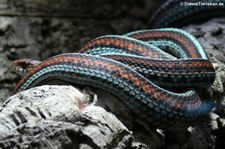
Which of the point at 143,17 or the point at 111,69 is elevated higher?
the point at 143,17

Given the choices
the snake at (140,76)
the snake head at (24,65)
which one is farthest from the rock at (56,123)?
the snake head at (24,65)

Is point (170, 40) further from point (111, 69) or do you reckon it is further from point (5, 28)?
point (5, 28)

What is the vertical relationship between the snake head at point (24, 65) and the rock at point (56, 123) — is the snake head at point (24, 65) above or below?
above

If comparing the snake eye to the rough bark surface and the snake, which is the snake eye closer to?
the snake

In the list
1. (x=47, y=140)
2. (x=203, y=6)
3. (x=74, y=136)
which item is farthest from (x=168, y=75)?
(x=203, y=6)

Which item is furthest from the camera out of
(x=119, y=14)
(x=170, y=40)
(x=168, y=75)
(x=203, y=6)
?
(x=119, y=14)

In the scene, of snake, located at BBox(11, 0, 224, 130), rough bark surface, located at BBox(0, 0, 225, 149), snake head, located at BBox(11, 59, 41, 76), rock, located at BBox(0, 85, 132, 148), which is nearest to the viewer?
rock, located at BBox(0, 85, 132, 148)

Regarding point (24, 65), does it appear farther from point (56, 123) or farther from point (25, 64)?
point (56, 123)

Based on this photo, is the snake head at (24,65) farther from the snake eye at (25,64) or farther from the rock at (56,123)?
the rock at (56,123)

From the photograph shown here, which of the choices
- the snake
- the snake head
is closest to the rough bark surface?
the snake
